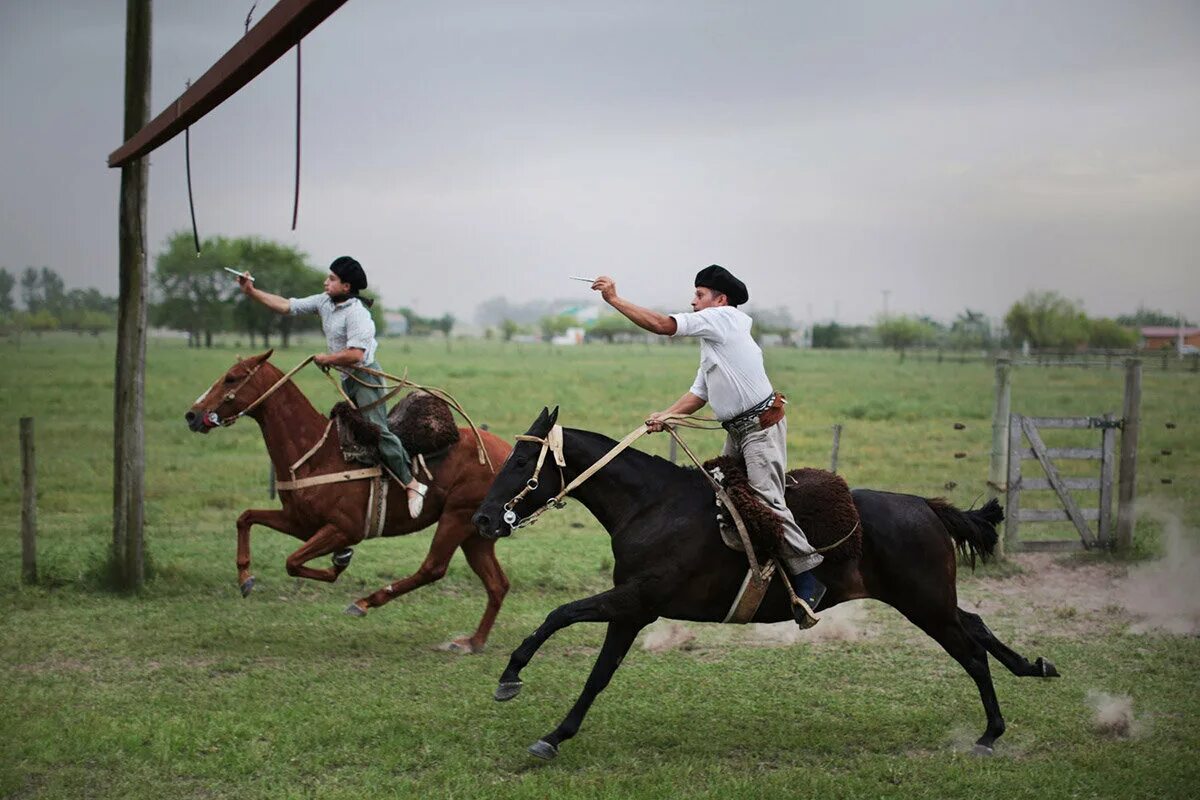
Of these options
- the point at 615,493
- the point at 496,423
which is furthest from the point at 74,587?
the point at 496,423

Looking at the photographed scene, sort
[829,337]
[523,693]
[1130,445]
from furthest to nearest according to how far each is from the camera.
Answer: [829,337]
[1130,445]
[523,693]

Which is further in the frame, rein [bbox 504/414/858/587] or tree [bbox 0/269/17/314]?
tree [bbox 0/269/17/314]

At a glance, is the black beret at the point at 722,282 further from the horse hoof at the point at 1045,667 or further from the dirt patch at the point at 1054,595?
the dirt patch at the point at 1054,595

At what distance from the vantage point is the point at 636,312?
6000 millimetres

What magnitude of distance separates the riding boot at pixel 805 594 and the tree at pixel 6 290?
26.7 metres

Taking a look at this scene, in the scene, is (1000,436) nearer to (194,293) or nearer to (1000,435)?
(1000,435)

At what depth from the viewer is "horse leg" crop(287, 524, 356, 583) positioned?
8891mm

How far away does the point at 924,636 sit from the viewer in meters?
9.55

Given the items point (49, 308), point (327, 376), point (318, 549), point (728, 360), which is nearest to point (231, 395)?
point (327, 376)

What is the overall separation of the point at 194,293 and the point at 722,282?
189 feet

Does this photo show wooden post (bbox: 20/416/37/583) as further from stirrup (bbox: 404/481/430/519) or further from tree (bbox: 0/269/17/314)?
tree (bbox: 0/269/17/314)

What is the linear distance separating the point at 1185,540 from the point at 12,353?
4223 cm

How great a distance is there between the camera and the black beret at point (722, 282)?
6613 millimetres

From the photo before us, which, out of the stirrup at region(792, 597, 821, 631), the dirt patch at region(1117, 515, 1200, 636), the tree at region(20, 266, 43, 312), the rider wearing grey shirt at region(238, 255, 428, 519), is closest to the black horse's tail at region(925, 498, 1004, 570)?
the stirrup at region(792, 597, 821, 631)
